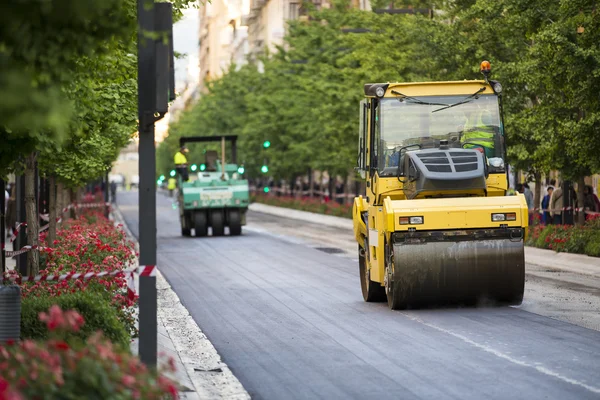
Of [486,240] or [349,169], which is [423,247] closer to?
[486,240]

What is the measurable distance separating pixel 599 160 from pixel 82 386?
21.2 metres

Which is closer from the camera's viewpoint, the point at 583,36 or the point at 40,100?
the point at 40,100

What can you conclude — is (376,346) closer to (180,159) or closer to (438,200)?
(438,200)

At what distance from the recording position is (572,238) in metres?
29.8

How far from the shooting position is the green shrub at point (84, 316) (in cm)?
1054

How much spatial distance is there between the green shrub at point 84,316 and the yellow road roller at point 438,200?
6.38 metres

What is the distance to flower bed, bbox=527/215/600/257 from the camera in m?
28.6

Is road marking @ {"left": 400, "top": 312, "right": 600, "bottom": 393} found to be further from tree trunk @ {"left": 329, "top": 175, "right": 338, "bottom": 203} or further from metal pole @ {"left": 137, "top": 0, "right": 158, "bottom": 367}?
tree trunk @ {"left": 329, "top": 175, "right": 338, "bottom": 203}

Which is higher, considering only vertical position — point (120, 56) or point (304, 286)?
point (120, 56)

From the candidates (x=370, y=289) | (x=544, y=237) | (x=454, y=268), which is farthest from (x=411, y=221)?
(x=544, y=237)

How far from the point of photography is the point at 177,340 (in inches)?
581

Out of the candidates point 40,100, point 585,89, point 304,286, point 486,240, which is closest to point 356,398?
point 40,100

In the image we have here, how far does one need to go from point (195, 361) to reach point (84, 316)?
2438 mm

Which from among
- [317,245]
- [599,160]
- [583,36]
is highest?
[583,36]
